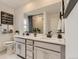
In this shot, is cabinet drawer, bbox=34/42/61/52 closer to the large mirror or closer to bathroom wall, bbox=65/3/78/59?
the large mirror

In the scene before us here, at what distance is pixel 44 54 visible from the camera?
7.04 ft

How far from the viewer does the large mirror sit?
108 inches

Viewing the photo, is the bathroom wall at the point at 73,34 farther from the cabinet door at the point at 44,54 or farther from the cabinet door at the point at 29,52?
the cabinet door at the point at 29,52

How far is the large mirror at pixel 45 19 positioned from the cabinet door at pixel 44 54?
83 cm

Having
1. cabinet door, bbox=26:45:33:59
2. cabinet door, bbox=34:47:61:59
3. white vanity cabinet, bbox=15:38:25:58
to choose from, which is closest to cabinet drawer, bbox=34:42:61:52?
cabinet door, bbox=34:47:61:59

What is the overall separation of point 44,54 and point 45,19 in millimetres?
1349

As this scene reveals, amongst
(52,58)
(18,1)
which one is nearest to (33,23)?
(18,1)

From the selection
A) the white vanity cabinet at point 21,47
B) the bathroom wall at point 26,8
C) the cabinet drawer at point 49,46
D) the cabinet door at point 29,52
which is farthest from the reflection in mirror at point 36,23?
the cabinet drawer at point 49,46

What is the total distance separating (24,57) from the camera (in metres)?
3.02

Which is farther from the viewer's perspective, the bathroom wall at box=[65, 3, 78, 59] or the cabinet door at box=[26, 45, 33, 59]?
the cabinet door at box=[26, 45, 33, 59]

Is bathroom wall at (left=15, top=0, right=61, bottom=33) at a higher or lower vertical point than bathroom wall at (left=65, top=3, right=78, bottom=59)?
higher

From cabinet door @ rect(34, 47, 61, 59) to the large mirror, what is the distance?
0.83m

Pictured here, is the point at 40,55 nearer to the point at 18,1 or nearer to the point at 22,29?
the point at 22,29

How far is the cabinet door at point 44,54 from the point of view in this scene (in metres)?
1.85
